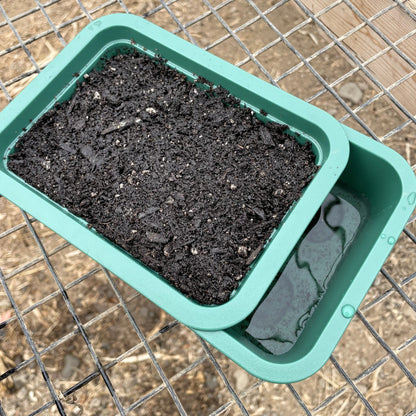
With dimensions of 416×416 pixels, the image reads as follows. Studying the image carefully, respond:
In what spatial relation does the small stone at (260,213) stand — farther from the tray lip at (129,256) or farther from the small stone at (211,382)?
the small stone at (211,382)

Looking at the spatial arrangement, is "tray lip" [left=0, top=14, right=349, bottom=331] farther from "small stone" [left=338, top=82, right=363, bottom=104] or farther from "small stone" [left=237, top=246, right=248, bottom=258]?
"small stone" [left=338, top=82, right=363, bottom=104]

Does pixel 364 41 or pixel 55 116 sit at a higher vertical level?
pixel 364 41

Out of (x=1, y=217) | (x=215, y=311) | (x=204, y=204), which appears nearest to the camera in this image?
(x=215, y=311)

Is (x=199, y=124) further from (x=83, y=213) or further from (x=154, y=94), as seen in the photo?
(x=83, y=213)

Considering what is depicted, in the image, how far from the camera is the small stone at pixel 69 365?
0.94 meters

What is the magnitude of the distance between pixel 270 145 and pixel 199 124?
13cm

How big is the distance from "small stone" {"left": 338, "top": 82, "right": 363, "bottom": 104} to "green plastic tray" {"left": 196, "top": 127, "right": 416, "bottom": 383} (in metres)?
0.42

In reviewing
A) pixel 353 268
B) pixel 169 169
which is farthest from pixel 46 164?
pixel 353 268

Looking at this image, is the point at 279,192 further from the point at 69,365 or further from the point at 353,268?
the point at 69,365

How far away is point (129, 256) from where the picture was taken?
0.72 meters

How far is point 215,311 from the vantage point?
0.65m

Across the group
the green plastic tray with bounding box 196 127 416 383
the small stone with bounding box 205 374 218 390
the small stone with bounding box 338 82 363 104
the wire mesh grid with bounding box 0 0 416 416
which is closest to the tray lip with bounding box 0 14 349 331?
the green plastic tray with bounding box 196 127 416 383

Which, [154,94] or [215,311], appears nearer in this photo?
[215,311]

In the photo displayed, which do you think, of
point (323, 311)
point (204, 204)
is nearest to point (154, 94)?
point (204, 204)
